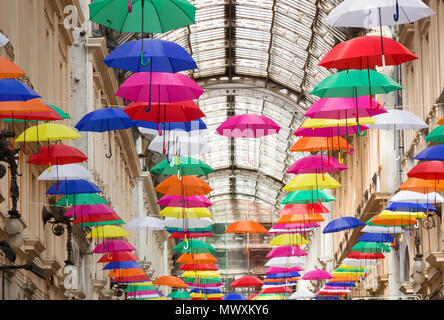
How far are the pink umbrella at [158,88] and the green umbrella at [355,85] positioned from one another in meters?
2.16

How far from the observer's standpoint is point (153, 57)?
16.7m

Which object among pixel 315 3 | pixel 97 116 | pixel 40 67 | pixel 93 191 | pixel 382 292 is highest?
pixel 315 3

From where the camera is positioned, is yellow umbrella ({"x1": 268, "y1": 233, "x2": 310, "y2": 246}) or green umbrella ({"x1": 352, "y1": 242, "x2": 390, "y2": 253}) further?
yellow umbrella ({"x1": 268, "y1": 233, "x2": 310, "y2": 246})

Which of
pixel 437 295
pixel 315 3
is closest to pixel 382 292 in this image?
pixel 315 3

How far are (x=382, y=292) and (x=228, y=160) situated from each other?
3559 centimetres

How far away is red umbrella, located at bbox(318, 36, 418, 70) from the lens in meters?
15.4

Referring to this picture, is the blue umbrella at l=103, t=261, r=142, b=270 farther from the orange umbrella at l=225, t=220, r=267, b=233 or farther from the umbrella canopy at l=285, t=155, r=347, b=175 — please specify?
the umbrella canopy at l=285, t=155, r=347, b=175

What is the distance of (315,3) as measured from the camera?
4059 cm

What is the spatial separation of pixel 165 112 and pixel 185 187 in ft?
25.0

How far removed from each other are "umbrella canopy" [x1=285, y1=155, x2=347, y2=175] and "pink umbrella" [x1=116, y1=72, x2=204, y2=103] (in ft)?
23.8

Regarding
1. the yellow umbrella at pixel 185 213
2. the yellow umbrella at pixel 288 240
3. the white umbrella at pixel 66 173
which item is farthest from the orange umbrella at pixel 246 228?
the white umbrella at pixel 66 173

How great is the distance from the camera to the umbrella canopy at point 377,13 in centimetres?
1535

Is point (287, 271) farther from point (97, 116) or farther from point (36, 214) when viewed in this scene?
point (97, 116)

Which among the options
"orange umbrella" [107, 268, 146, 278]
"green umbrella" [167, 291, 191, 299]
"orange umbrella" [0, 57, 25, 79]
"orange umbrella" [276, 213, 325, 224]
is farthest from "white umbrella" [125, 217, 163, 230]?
"orange umbrella" [0, 57, 25, 79]
